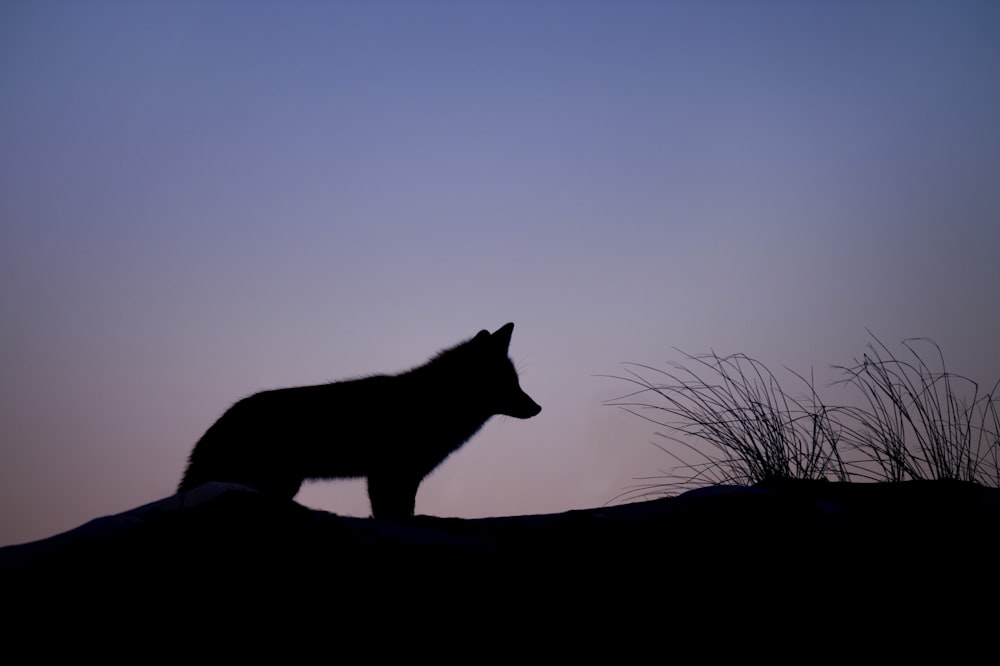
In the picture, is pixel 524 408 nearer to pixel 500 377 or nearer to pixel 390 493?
pixel 500 377

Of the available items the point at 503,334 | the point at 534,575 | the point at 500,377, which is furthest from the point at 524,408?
the point at 534,575

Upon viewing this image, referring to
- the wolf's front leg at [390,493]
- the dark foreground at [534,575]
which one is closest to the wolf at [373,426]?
the wolf's front leg at [390,493]

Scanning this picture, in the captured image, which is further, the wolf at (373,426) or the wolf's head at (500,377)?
the wolf's head at (500,377)

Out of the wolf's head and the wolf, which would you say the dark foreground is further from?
the wolf's head

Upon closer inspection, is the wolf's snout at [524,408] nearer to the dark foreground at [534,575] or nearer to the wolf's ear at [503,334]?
the wolf's ear at [503,334]

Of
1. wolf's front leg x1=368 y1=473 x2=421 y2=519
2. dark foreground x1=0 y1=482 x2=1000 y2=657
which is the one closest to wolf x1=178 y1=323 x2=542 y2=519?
wolf's front leg x1=368 y1=473 x2=421 y2=519

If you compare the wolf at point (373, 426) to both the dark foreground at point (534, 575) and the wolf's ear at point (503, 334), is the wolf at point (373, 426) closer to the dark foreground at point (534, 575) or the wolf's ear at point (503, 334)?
the wolf's ear at point (503, 334)

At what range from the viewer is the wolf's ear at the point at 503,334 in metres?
5.11

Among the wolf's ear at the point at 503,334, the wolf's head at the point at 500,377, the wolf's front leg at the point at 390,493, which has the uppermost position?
the wolf's ear at the point at 503,334

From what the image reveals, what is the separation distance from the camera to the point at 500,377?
5285mm

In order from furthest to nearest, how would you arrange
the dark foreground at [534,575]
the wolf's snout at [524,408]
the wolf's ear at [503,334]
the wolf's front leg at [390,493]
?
the wolf's snout at [524,408], the wolf's ear at [503,334], the wolf's front leg at [390,493], the dark foreground at [534,575]

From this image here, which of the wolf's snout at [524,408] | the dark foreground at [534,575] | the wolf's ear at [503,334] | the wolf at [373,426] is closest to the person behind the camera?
the dark foreground at [534,575]

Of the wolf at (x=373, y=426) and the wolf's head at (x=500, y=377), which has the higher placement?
the wolf's head at (x=500, y=377)

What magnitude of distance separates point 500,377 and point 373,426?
110cm
